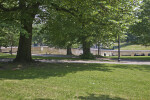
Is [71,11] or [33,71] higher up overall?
[71,11]

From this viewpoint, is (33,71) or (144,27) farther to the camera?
(144,27)

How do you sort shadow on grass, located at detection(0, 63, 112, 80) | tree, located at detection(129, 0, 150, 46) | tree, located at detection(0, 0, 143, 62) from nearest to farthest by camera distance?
shadow on grass, located at detection(0, 63, 112, 80) → tree, located at detection(0, 0, 143, 62) → tree, located at detection(129, 0, 150, 46)

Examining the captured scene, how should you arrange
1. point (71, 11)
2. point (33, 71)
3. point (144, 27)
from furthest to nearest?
point (144, 27) < point (71, 11) < point (33, 71)

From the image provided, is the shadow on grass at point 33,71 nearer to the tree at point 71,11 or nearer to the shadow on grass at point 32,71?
the shadow on grass at point 32,71

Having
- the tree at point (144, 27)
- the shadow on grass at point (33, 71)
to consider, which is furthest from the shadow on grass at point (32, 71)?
the tree at point (144, 27)

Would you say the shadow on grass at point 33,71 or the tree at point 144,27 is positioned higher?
the tree at point 144,27

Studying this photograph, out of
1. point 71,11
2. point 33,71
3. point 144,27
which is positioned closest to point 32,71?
point 33,71

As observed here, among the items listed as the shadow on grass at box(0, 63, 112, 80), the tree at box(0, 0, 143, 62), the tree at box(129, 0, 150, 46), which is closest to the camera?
the shadow on grass at box(0, 63, 112, 80)

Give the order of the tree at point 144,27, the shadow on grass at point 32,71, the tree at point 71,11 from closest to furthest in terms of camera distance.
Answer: the shadow on grass at point 32,71 < the tree at point 71,11 < the tree at point 144,27

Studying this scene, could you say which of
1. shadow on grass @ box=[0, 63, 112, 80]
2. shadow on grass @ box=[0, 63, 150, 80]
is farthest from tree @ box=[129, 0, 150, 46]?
shadow on grass @ box=[0, 63, 112, 80]

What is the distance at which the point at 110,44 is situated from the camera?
2614 centimetres

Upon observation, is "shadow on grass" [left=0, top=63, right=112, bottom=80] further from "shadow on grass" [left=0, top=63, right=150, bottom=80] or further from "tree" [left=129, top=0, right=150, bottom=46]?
"tree" [left=129, top=0, right=150, bottom=46]

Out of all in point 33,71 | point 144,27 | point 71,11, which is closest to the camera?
point 33,71

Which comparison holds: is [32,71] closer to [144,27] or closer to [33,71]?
[33,71]
